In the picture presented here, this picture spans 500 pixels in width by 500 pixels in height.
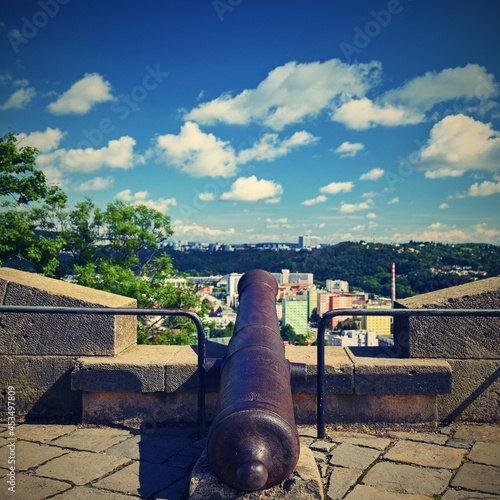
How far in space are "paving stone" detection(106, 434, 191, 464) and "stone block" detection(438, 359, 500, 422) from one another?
186 centimetres

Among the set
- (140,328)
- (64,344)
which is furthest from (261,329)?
(140,328)

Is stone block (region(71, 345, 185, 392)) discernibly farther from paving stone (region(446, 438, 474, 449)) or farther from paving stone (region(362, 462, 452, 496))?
paving stone (region(446, 438, 474, 449))

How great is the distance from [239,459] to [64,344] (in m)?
2.05

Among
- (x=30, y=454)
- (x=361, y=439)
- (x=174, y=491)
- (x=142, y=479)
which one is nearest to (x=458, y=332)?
(x=361, y=439)

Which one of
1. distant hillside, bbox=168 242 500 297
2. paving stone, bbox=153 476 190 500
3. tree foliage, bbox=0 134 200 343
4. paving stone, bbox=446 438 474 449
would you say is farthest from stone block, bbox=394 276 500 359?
distant hillside, bbox=168 242 500 297

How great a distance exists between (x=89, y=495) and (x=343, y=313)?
71.2 inches

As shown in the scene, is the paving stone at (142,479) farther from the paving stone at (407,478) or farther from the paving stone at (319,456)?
the paving stone at (407,478)

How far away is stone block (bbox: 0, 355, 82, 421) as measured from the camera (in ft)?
11.3

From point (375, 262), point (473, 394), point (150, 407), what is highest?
point (375, 262)

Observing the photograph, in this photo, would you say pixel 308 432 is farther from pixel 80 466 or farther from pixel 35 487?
pixel 35 487

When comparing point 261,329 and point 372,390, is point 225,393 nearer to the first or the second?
point 261,329

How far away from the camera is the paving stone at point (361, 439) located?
2918mm

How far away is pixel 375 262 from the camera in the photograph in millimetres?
46125

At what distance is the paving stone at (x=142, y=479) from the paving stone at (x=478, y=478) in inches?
58.9
